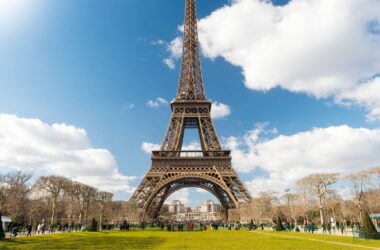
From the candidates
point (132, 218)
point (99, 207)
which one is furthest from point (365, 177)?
point (99, 207)

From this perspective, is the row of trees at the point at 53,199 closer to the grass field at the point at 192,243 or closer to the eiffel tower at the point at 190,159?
the eiffel tower at the point at 190,159

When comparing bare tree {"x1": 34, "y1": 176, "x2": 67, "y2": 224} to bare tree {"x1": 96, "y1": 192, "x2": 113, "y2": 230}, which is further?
bare tree {"x1": 96, "y1": 192, "x2": 113, "y2": 230}

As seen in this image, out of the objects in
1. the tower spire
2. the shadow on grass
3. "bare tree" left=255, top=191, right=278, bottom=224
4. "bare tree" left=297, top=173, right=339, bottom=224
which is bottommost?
the shadow on grass

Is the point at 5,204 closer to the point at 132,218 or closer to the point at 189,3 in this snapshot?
the point at 132,218

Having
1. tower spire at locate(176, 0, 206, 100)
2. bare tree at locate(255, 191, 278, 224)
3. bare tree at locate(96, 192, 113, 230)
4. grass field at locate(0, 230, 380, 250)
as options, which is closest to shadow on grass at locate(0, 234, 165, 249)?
grass field at locate(0, 230, 380, 250)

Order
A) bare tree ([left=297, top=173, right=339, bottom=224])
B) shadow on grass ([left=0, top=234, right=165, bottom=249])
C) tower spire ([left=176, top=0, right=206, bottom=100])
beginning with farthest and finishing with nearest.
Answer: tower spire ([left=176, top=0, right=206, bottom=100]) < bare tree ([left=297, top=173, right=339, bottom=224]) < shadow on grass ([left=0, top=234, right=165, bottom=249])

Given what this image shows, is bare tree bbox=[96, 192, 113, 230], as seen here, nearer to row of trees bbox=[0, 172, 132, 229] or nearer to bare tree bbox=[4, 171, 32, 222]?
row of trees bbox=[0, 172, 132, 229]

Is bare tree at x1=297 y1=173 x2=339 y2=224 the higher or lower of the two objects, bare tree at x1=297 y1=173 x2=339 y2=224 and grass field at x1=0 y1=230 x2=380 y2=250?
the higher

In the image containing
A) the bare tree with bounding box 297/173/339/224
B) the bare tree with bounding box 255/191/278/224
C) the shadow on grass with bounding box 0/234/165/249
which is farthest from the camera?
the bare tree with bounding box 255/191/278/224

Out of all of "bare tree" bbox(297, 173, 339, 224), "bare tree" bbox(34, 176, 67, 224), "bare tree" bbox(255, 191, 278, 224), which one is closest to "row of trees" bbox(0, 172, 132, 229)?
"bare tree" bbox(34, 176, 67, 224)
